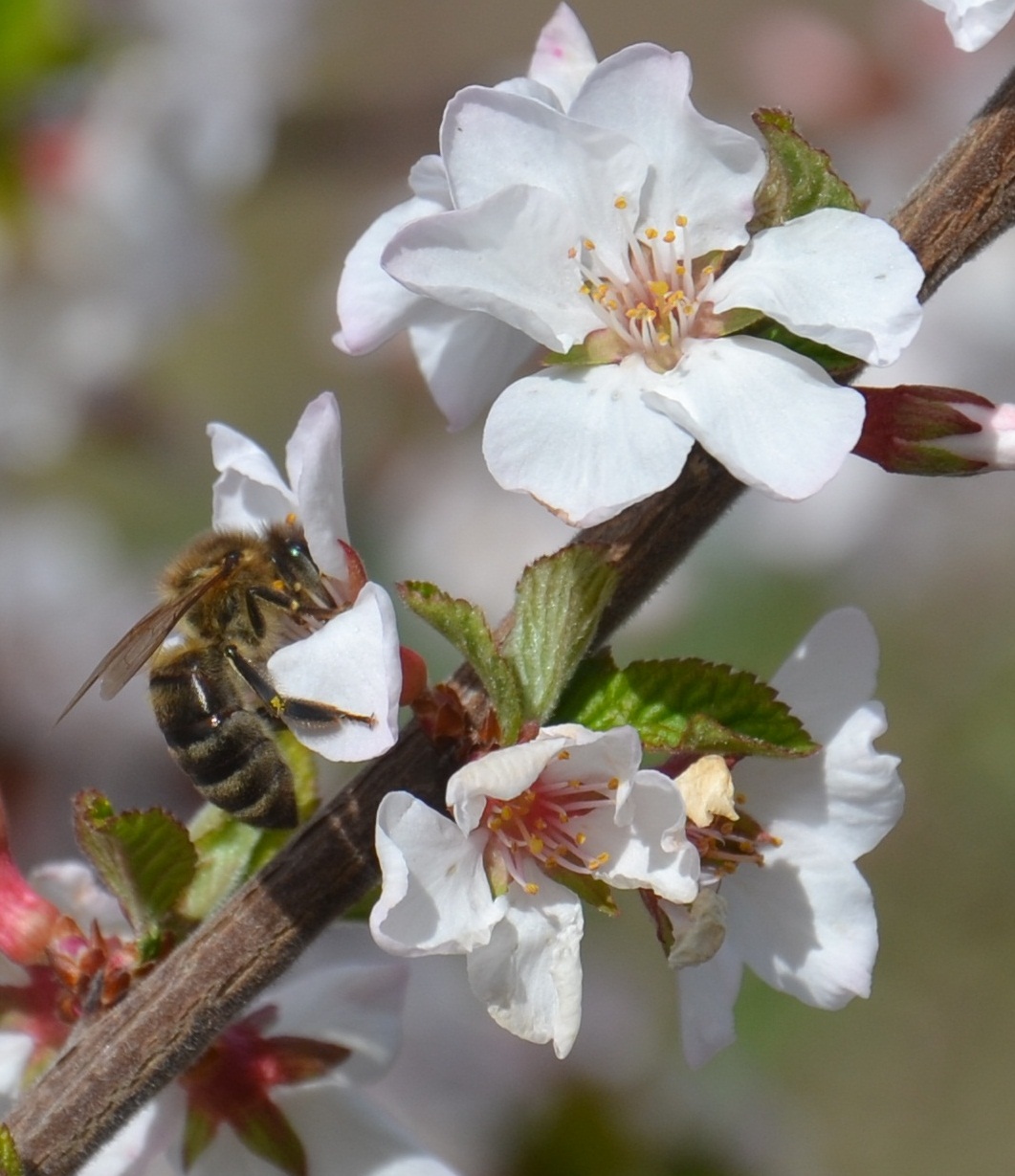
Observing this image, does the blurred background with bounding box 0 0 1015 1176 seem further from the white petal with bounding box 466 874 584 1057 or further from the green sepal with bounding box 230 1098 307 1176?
the white petal with bounding box 466 874 584 1057

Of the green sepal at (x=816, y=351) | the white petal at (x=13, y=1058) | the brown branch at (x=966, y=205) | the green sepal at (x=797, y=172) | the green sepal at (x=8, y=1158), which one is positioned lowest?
the white petal at (x=13, y=1058)

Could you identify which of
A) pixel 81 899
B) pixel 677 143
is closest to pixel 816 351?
pixel 677 143

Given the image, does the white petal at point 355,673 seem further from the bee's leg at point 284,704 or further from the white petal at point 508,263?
the white petal at point 508,263

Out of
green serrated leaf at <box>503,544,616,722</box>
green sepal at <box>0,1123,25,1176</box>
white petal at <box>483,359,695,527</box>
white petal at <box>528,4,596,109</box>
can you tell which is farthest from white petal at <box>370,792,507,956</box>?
white petal at <box>528,4,596,109</box>

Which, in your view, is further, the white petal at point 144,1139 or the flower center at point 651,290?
the white petal at point 144,1139

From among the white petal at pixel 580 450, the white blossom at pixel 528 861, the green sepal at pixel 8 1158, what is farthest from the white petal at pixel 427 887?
the green sepal at pixel 8 1158

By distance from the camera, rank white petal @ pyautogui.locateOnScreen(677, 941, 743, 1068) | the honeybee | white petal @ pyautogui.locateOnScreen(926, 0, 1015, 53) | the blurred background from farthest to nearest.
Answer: the blurred background, the honeybee, white petal @ pyautogui.locateOnScreen(677, 941, 743, 1068), white petal @ pyautogui.locateOnScreen(926, 0, 1015, 53)

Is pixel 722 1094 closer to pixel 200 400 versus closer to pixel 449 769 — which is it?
pixel 449 769
